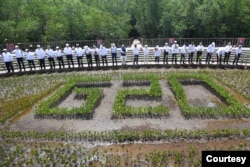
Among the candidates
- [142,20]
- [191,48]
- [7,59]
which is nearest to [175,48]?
[191,48]

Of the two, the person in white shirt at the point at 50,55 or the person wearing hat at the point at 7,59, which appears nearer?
the person wearing hat at the point at 7,59

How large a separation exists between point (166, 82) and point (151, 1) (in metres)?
19.7

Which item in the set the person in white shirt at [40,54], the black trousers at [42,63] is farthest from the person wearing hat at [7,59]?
the black trousers at [42,63]

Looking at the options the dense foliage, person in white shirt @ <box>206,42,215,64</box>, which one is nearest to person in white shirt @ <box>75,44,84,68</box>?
person in white shirt @ <box>206,42,215,64</box>

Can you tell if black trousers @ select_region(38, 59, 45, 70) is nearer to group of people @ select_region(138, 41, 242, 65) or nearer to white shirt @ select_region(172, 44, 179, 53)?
group of people @ select_region(138, 41, 242, 65)

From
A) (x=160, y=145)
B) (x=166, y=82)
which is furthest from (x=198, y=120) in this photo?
(x=166, y=82)

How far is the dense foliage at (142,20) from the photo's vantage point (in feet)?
108

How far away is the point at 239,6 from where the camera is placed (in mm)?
34500

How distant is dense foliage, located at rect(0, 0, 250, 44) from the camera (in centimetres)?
3306

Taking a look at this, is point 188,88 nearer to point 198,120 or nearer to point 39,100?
point 198,120

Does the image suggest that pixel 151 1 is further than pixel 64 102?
Yes
